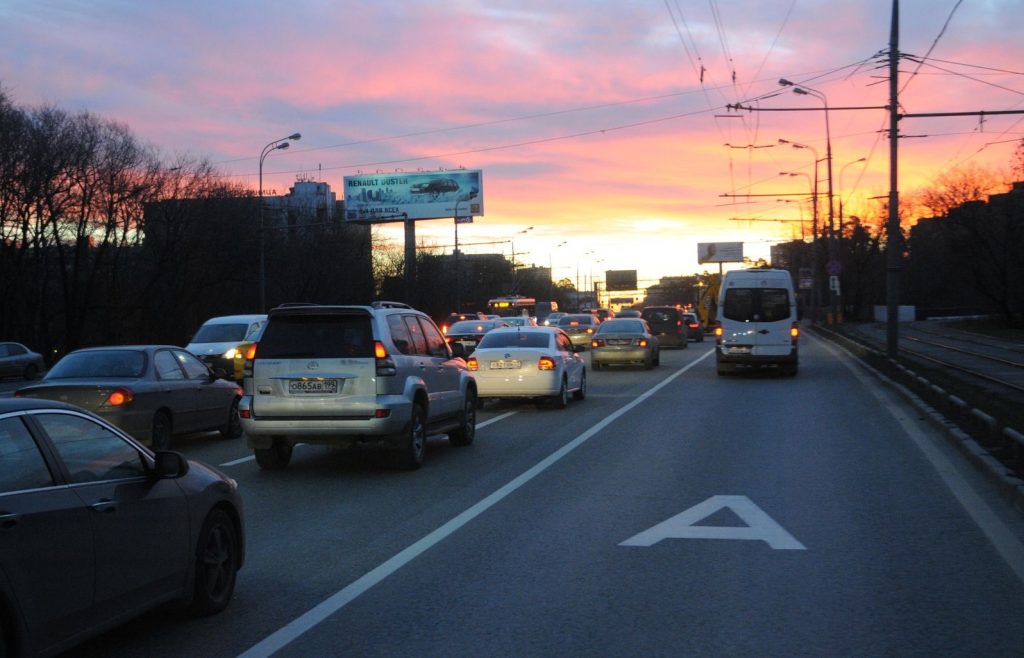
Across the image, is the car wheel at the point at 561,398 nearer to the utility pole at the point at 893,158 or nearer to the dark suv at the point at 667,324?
the utility pole at the point at 893,158

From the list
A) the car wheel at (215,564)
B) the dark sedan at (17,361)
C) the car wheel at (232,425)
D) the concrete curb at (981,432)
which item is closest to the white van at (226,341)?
the car wheel at (232,425)

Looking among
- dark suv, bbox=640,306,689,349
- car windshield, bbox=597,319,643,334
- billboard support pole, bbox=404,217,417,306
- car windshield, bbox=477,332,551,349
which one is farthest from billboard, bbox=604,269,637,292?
car windshield, bbox=477,332,551,349

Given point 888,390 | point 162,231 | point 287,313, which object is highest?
point 162,231

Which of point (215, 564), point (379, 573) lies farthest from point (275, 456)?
point (215, 564)

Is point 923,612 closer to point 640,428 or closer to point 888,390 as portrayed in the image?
point 640,428

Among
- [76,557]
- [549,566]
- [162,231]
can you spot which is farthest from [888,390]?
[162,231]

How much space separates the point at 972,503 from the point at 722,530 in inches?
Answer: 108

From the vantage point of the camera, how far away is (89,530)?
4.72 m

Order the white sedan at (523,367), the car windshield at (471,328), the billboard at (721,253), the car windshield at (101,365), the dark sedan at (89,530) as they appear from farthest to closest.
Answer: the billboard at (721,253) → the car windshield at (471,328) → the white sedan at (523,367) → the car windshield at (101,365) → the dark sedan at (89,530)

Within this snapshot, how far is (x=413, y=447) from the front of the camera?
11.6 meters

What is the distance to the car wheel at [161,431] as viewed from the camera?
42.8ft

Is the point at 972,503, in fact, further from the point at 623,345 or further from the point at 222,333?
the point at 623,345

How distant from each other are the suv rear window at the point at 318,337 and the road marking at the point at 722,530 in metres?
4.08

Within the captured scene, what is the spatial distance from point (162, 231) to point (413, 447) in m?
45.1
